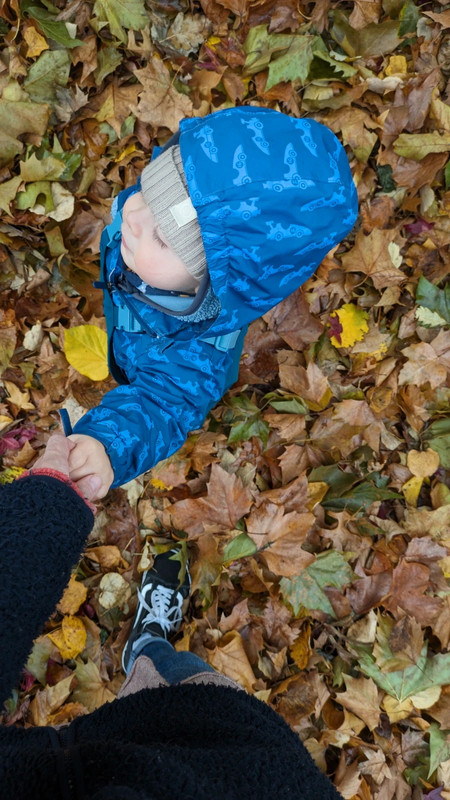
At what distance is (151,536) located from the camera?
1832 mm

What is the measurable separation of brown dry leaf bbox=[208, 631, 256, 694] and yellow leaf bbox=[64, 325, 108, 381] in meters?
0.96

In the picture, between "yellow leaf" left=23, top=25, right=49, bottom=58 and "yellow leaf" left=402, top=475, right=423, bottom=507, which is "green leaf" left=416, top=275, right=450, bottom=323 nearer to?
"yellow leaf" left=402, top=475, right=423, bottom=507

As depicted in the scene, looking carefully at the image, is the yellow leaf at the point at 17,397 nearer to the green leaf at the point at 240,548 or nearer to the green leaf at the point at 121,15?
the green leaf at the point at 240,548

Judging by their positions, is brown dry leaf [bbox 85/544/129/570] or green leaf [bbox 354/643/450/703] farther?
brown dry leaf [bbox 85/544/129/570]

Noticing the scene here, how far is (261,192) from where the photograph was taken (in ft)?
3.31

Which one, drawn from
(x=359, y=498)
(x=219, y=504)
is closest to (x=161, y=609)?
(x=219, y=504)

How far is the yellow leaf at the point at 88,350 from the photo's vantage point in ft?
5.86

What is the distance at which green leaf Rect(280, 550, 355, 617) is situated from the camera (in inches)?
66.8

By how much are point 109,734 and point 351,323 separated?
56.6 inches

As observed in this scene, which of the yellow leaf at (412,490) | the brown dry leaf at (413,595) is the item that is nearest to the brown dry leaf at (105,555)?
the brown dry leaf at (413,595)

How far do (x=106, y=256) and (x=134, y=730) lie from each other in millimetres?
1187

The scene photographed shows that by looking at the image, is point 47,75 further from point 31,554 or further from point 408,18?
point 31,554

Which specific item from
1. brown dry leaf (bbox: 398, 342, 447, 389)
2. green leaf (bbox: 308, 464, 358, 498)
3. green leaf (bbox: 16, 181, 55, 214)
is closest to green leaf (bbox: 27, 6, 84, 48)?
green leaf (bbox: 16, 181, 55, 214)

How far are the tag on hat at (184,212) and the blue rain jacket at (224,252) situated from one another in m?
0.04
